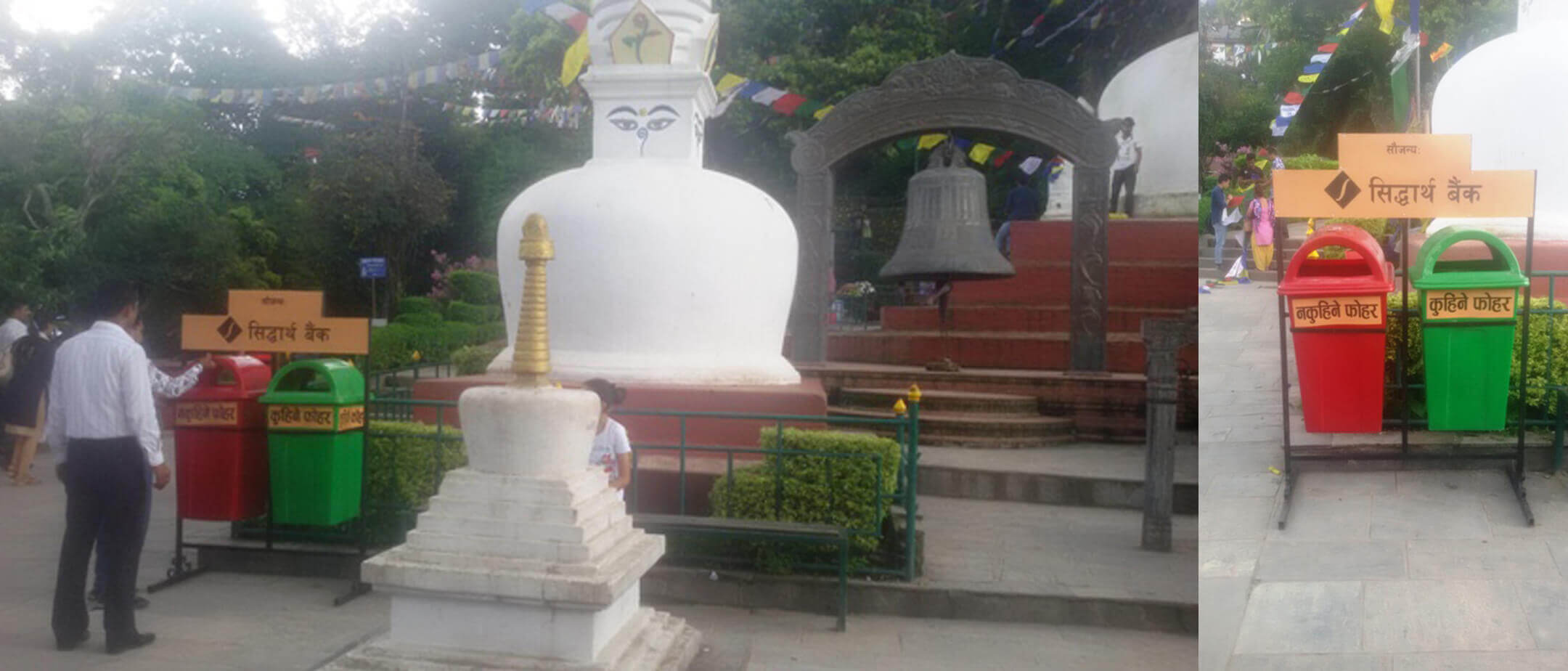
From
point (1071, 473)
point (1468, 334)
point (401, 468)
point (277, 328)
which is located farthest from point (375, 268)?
point (1468, 334)

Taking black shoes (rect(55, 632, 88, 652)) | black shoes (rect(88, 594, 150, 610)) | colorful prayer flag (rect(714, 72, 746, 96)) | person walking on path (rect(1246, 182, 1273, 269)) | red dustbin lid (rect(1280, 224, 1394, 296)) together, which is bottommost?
black shoes (rect(55, 632, 88, 652))

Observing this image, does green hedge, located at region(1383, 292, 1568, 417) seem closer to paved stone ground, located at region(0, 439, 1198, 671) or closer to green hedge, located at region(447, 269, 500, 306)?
paved stone ground, located at region(0, 439, 1198, 671)

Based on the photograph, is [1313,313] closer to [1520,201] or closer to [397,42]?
[1520,201]

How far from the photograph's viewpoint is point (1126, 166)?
1870 mm

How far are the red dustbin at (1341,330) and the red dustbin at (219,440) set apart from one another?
1.99 meters

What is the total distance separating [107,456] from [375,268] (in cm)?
60

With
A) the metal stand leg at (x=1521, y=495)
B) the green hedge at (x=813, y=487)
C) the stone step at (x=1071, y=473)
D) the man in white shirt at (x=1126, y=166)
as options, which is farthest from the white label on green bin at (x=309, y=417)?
the metal stand leg at (x=1521, y=495)

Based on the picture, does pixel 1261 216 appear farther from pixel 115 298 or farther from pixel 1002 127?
pixel 115 298

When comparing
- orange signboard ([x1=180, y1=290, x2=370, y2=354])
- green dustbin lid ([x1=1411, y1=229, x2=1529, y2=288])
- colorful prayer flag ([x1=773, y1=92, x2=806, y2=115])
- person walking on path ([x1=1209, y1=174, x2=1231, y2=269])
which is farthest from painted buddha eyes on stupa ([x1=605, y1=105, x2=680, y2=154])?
green dustbin lid ([x1=1411, y1=229, x2=1529, y2=288])

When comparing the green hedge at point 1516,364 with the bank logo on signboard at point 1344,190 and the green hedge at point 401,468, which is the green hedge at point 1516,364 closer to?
the bank logo on signboard at point 1344,190

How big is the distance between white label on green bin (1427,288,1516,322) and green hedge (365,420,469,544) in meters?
1.98

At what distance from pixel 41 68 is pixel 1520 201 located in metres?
2.75

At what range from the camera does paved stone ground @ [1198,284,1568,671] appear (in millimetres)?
2055

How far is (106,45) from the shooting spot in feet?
6.26
